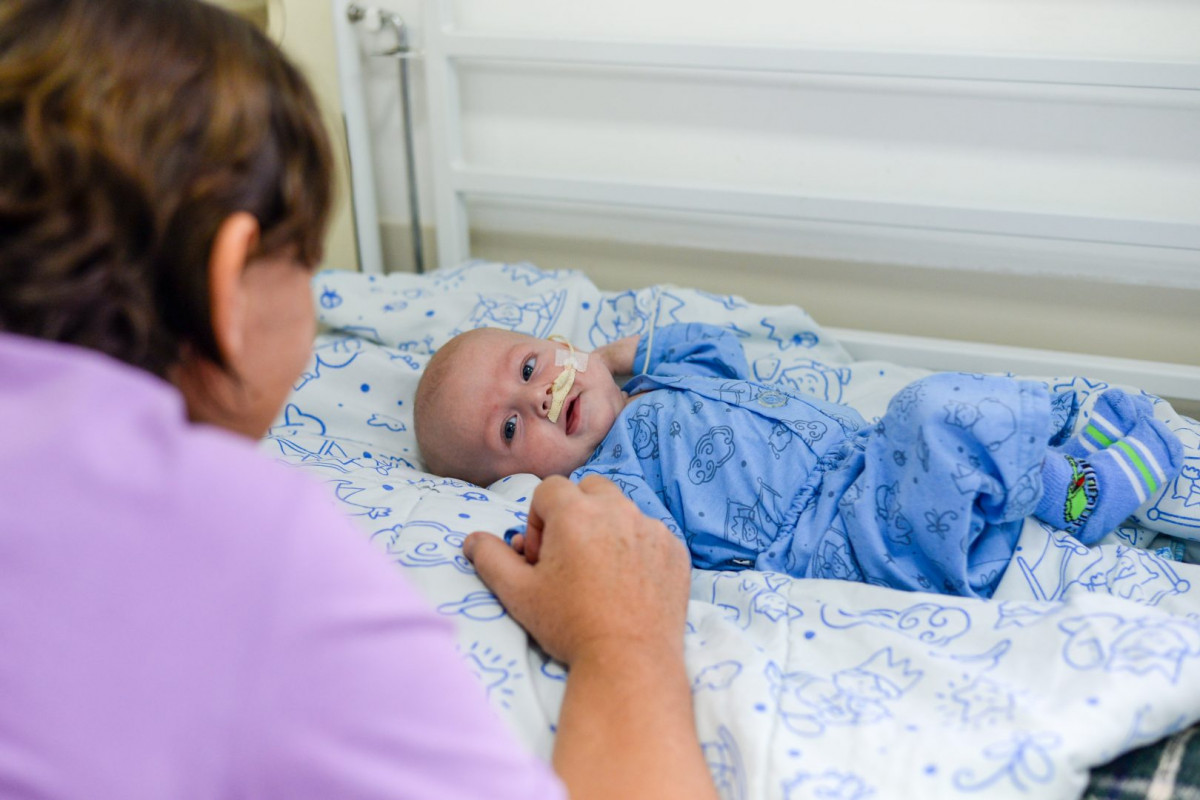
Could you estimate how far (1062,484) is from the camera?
121 cm

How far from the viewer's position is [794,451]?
1.41 m

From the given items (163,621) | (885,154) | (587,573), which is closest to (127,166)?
(163,621)

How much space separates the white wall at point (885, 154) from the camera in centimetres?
171

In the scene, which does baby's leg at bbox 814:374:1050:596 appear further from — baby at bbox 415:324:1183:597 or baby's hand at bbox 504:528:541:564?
baby's hand at bbox 504:528:541:564

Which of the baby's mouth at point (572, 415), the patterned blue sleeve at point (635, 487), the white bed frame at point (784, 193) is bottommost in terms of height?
the patterned blue sleeve at point (635, 487)

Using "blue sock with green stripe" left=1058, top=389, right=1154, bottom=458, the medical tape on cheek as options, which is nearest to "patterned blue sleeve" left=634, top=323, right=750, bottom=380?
the medical tape on cheek

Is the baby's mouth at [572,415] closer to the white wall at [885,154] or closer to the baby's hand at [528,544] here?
the baby's hand at [528,544]

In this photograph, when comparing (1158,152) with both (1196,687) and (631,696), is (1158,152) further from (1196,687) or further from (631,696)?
(631,696)

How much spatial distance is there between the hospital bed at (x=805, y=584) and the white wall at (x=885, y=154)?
124 mm

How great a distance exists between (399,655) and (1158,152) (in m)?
1.75

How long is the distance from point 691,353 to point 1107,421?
0.67 m

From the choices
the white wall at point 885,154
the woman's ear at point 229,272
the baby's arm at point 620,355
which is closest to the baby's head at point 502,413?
the baby's arm at point 620,355

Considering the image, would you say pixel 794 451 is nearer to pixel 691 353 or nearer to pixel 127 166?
pixel 691 353

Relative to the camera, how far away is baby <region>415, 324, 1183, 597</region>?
1181mm
